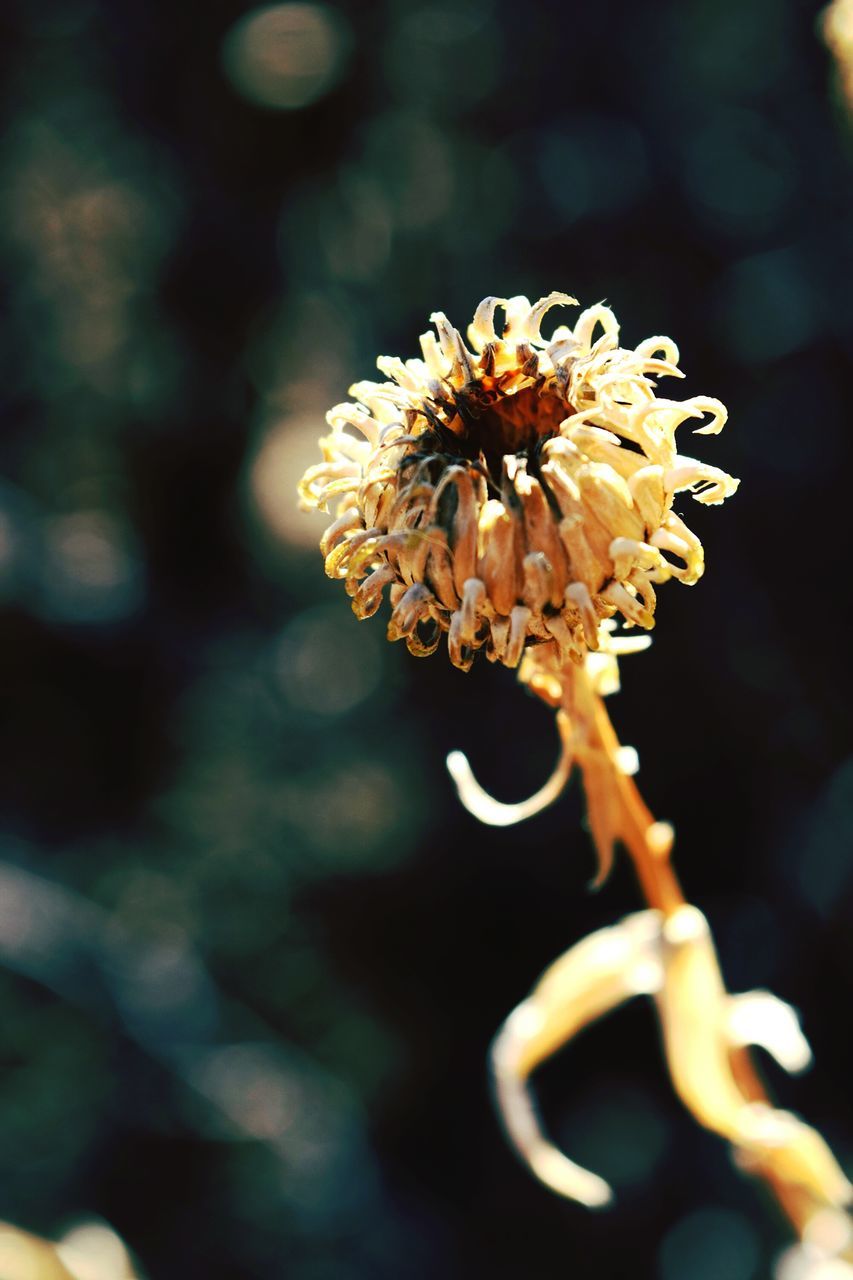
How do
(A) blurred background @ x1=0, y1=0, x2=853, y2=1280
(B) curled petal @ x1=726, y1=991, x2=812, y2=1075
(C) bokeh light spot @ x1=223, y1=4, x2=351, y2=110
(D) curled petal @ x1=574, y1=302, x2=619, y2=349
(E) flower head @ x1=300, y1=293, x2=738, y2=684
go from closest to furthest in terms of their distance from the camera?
(E) flower head @ x1=300, y1=293, x2=738, y2=684
(D) curled petal @ x1=574, y1=302, x2=619, y2=349
(B) curled petal @ x1=726, y1=991, x2=812, y2=1075
(A) blurred background @ x1=0, y1=0, x2=853, y2=1280
(C) bokeh light spot @ x1=223, y1=4, x2=351, y2=110

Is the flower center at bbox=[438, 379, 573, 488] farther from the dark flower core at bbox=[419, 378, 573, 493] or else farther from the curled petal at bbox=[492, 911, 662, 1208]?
the curled petal at bbox=[492, 911, 662, 1208]

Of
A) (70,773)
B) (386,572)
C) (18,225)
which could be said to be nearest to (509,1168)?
(70,773)

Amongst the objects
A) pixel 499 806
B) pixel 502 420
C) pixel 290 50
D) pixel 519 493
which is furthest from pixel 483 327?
pixel 290 50

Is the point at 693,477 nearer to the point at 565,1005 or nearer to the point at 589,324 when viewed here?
the point at 589,324

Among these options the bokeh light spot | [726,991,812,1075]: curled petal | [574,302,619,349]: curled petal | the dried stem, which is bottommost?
[726,991,812,1075]: curled petal

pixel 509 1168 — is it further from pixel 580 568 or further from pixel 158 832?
pixel 580 568

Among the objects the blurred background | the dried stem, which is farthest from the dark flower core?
the blurred background

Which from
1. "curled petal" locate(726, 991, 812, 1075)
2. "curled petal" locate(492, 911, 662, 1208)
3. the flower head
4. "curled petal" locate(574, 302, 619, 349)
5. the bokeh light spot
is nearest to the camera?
the flower head
